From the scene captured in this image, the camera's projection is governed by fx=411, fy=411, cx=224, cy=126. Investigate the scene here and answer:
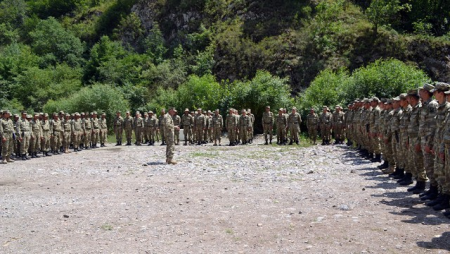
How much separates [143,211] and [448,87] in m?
6.27

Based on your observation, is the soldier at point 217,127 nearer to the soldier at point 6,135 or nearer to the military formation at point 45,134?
the military formation at point 45,134

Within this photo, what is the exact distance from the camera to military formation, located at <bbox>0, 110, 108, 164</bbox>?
1702 cm

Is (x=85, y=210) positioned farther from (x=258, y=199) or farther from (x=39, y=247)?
(x=258, y=199)

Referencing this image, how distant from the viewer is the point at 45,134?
63.6ft

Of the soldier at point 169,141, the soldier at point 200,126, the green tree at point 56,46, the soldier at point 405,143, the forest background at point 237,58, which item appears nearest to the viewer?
the soldier at point 405,143

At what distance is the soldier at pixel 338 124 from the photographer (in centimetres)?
2002

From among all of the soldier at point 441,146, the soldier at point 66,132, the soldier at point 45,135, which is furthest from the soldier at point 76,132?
the soldier at point 441,146

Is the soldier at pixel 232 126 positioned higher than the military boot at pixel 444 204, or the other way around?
the soldier at pixel 232 126

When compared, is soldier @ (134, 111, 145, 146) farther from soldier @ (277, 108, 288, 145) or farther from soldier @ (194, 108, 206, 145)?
soldier @ (277, 108, 288, 145)

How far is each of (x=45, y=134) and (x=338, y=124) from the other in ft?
46.1

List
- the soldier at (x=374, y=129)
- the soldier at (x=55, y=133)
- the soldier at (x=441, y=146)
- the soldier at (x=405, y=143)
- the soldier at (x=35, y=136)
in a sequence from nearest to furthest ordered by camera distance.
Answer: the soldier at (x=441, y=146)
the soldier at (x=405, y=143)
the soldier at (x=374, y=129)
the soldier at (x=35, y=136)
the soldier at (x=55, y=133)

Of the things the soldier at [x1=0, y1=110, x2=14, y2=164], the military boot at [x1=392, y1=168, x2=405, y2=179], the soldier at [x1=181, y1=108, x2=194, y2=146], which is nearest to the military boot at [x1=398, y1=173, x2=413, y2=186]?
the military boot at [x1=392, y1=168, x2=405, y2=179]

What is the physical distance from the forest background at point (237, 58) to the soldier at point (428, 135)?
646 inches

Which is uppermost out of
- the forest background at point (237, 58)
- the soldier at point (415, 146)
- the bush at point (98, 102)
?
A: the forest background at point (237, 58)
